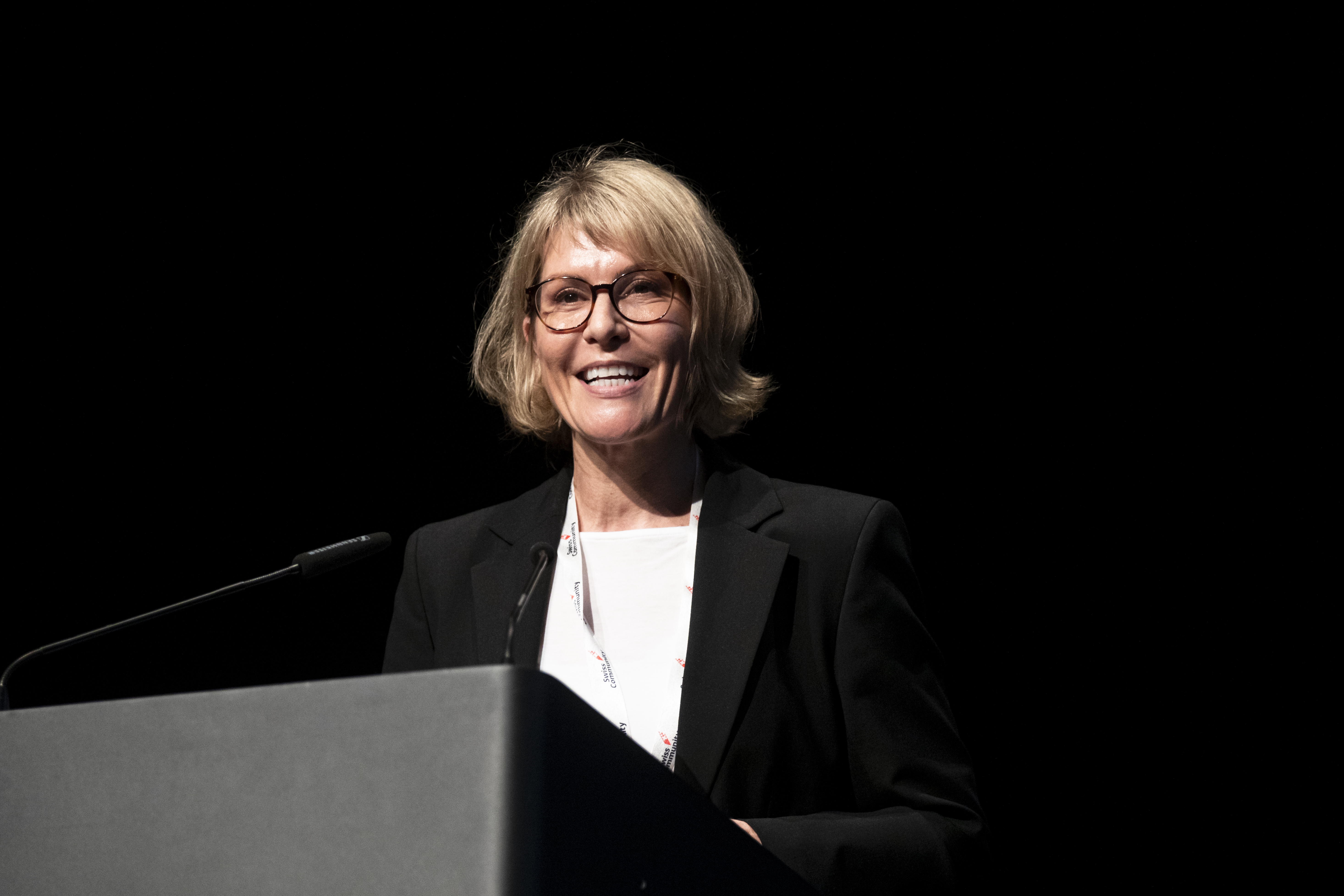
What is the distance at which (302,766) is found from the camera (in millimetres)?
837

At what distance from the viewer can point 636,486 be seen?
7.02 feet

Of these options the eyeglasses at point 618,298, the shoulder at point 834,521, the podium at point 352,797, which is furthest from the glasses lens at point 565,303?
the podium at point 352,797

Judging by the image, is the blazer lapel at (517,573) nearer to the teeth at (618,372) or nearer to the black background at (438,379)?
the teeth at (618,372)

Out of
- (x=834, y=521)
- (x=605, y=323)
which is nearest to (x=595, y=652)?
(x=834, y=521)

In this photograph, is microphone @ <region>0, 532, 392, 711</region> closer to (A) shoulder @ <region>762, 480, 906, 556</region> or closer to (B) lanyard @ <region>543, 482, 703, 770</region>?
(B) lanyard @ <region>543, 482, 703, 770</region>

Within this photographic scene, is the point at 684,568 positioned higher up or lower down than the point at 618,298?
lower down

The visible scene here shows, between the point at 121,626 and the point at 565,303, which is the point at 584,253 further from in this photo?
the point at 121,626

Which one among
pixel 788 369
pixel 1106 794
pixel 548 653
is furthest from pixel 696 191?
pixel 1106 794

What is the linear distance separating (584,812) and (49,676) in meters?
2.80

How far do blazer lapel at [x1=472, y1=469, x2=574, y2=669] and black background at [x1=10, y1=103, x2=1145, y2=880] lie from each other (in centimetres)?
97

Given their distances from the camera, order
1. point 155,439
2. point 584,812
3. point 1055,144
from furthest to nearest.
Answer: point 155,439, point 1055,144, point 584,812

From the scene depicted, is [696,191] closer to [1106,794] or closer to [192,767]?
[1106,794]

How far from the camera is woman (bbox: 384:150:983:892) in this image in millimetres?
1751

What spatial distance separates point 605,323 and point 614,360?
65 mm
